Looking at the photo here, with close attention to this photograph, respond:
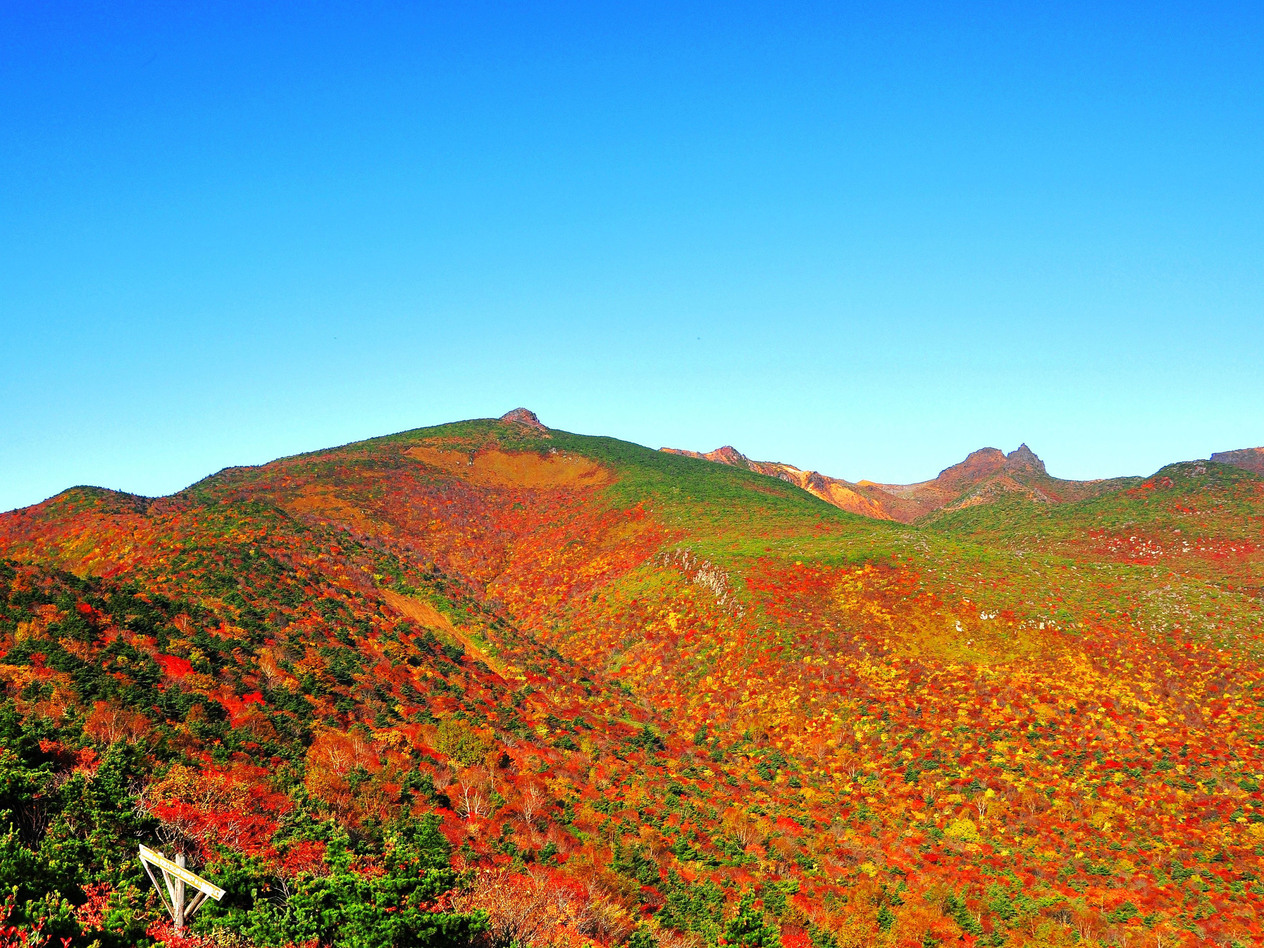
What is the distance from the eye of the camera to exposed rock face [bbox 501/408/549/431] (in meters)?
128

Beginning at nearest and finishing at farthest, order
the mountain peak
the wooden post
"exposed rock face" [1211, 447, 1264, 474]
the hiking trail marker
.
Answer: the hiking trail marker < the wooden post < "exposed rock face" [1211, 447, 1264, 474] < the mountain peak

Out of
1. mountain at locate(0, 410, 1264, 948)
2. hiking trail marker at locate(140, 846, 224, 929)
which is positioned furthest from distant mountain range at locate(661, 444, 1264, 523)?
hiking trail marker at locate(140, 846, 224, 929)

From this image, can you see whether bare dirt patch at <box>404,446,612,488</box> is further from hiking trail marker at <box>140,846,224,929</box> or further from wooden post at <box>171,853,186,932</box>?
wooden post at <box>171,853,186,932</box>

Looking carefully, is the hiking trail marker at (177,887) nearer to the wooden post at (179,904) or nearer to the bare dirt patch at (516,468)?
the wooden post at (179,904)

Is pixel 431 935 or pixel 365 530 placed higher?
pixel 365 530

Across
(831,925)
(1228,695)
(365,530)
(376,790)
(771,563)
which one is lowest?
(831,925)

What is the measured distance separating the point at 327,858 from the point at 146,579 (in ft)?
94.4

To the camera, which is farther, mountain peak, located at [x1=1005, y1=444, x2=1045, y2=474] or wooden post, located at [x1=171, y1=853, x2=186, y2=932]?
mountain peak, located at [x1=1005, y1=444, x2=1045, y2=474]

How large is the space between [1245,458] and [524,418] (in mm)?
137744

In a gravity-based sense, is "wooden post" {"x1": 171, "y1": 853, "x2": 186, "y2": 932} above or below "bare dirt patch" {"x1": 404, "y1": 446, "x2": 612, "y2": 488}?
below

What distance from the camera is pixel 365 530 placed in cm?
7119

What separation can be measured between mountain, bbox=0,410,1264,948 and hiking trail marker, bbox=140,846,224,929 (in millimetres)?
382

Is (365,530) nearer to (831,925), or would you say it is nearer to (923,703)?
(923,703)

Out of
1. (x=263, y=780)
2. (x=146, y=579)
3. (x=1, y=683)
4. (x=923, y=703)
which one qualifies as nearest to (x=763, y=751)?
(x=923, y=703)
